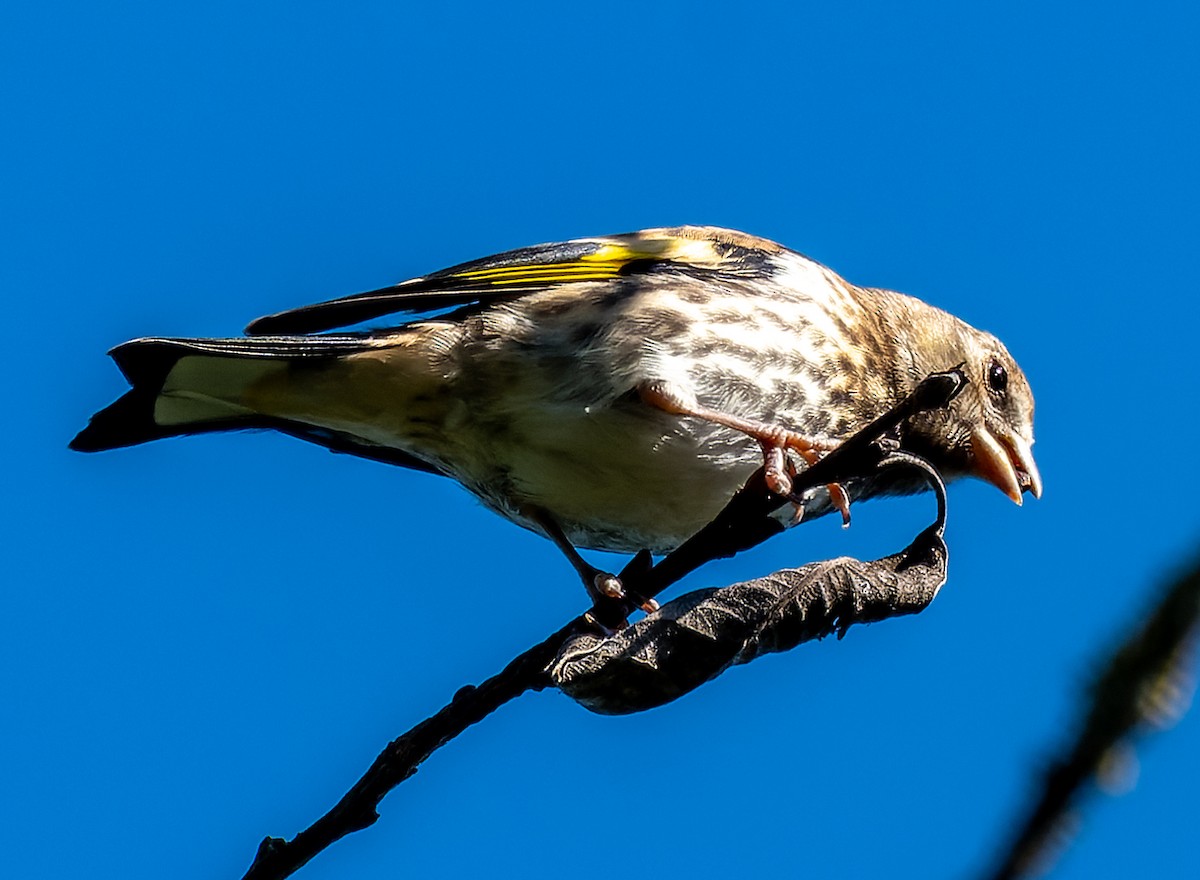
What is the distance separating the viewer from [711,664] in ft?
9.97

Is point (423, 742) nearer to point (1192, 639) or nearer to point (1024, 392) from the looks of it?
point (1192, 639)

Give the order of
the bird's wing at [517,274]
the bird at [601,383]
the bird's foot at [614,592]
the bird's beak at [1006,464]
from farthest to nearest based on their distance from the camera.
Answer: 1. the bird's beak at [1006,464]
2. the bird's wing at [517,274]
3. the bird at [601,383]
4. the bird's foot at [614,592]

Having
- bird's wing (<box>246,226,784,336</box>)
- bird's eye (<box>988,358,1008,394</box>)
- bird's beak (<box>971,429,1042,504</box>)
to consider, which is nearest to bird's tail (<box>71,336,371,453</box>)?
bird's wing (<box>246,226,784,336</box>)

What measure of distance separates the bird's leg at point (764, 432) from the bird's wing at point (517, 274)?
0.59 m

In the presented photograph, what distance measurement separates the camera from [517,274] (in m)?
4.88

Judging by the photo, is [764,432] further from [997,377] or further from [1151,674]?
[1151,674]

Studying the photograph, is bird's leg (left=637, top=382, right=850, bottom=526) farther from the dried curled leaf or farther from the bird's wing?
the dried curled leaf

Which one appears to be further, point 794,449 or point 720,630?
point 794,449

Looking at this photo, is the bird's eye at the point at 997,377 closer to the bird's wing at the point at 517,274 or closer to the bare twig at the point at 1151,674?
the bird's wing at the point at 517,274

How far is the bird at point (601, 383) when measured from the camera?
14.9 ft

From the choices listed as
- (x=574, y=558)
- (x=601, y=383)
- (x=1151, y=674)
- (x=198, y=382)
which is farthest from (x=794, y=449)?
(x=1151, y=674)

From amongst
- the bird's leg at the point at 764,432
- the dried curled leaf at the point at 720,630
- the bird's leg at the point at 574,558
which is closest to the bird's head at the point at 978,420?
the bird's leg at the point at 764,432

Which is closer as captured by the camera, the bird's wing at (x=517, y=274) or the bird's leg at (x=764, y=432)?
the bird's leg at (x=764, y=432)

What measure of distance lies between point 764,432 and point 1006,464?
132cm
